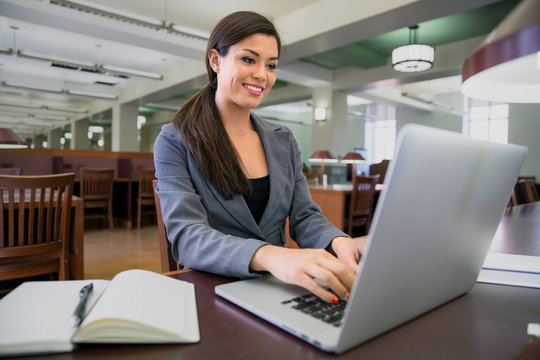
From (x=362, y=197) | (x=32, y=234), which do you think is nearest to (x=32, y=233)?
(x=32, y=234)

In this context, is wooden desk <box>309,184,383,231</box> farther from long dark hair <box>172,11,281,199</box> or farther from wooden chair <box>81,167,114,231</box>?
long dark hair <box>172,11,281,199</box>

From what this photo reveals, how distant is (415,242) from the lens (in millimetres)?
402

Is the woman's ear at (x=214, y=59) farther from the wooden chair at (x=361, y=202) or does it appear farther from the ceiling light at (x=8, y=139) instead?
the wooden chair at (x=361, y=202)

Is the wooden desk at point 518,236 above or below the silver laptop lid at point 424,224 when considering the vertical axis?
below

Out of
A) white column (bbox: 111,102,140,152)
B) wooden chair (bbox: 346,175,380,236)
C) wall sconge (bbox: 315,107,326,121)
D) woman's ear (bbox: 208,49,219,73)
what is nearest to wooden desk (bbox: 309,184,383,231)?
wooden chair (bbox: 346,175,380,236)

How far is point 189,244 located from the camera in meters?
0.74

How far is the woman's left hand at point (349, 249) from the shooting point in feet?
2.36

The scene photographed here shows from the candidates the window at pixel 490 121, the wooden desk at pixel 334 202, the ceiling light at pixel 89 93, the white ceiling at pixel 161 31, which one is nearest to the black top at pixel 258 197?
the wooden desk at pixel 334 202

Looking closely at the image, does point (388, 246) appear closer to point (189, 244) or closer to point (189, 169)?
point (189, 244)

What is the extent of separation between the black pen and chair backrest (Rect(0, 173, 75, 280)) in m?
1.72

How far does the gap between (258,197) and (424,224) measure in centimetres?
63

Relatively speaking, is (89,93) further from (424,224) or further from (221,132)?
(424,224)

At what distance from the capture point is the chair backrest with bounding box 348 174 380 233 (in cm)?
378

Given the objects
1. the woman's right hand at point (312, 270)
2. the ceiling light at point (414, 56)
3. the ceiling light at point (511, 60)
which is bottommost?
the woman's right hand at point (312, 270)
